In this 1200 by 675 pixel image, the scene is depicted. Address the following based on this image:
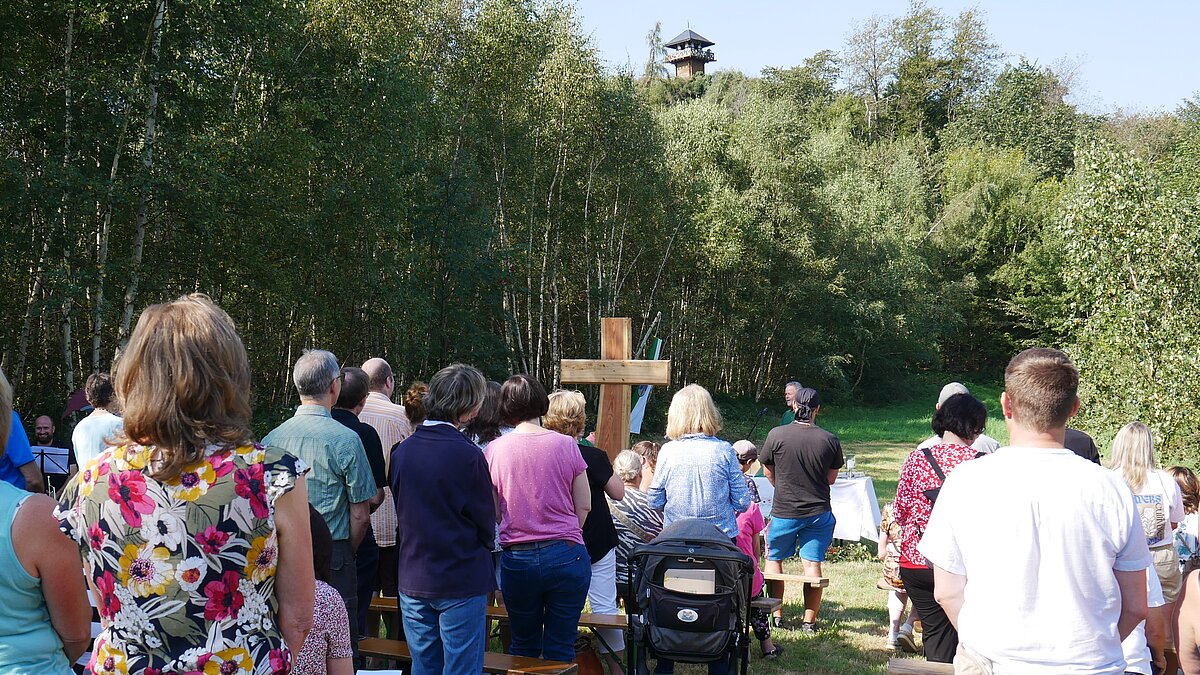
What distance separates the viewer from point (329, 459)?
388cm

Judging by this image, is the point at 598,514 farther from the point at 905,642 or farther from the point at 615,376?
the point at 905,642

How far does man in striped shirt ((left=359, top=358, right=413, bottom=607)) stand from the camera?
192 inches

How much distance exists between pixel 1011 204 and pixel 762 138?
15556 millimetres

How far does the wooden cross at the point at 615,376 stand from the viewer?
681 centimetres

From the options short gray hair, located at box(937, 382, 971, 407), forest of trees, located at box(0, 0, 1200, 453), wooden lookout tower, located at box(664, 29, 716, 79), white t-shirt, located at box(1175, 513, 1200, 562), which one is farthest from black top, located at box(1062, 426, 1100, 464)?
wooden lookout tower, located at box(664, 29, 716, 79)

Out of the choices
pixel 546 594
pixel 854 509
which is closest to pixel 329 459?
pixel 546 594

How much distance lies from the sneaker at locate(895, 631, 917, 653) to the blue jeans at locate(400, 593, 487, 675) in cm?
335

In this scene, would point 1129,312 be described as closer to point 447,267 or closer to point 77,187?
point 447,267

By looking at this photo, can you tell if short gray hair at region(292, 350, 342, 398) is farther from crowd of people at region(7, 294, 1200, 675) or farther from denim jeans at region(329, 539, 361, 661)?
denim jeans at region(329, 539, 361, 661)

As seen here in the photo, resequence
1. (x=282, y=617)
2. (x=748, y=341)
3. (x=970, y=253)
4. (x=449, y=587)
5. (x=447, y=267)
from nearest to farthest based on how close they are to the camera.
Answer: (x=282, y=617) → (x=449, y=587) → (x=447, y=267) → (x=748, y=341) → (x=970, y=253)

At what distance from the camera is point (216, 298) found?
1574 cm

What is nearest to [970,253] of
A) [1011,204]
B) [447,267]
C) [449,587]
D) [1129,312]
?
[1011,204]

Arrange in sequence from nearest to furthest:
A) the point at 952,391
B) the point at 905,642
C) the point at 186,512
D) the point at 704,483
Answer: the point at 186,512, the point at 952,391, the point at 704,483, the point at 905,642

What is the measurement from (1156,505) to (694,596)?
2298mm
